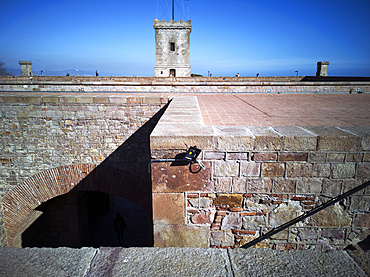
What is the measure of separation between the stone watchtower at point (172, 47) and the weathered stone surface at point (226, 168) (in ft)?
77.4

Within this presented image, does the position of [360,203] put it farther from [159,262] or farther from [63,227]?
[63,227]

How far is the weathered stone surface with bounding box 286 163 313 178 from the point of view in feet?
8.07

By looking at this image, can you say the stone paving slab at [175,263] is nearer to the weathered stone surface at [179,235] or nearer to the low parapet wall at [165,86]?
the weathered stone surface at [179,235]

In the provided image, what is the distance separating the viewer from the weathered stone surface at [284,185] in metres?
2.51

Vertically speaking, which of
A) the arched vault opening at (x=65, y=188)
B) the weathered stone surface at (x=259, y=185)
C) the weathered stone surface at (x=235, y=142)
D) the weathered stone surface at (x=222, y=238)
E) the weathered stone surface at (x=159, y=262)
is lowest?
the arched vault opening at (x=65, y=188)

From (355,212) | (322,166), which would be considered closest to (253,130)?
(322,166)

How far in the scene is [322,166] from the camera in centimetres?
246

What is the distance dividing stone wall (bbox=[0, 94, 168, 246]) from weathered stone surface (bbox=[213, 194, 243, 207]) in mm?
3690

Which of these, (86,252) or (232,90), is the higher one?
(232,90)

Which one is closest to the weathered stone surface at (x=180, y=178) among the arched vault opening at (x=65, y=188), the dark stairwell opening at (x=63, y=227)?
the arched vault opening at (x=65, y=188)

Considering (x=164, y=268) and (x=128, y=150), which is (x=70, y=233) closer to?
(x=128, y=150)

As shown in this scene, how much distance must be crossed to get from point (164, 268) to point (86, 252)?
566 millimetres

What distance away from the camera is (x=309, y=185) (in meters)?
2.52

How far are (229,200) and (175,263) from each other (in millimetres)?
1195
